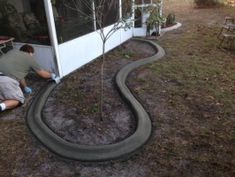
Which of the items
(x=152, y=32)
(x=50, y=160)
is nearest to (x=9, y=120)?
(x=50, y=160)

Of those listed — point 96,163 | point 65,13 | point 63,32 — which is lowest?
point 96,163

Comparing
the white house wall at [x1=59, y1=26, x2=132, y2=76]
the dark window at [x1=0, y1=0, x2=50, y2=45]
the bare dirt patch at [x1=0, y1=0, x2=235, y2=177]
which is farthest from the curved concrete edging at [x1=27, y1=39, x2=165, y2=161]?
the dark window at [x1=0, y1=0, x2=50, y2=45]

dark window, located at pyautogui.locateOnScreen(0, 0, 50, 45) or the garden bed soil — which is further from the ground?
dark window, located at pyautogui.locateOnScreen(0, 0, 50, 45)

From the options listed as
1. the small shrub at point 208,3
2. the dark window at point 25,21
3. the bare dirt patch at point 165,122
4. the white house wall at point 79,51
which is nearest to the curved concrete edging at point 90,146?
the bare dirt patch at point 165,122

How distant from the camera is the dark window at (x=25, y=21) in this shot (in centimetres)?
436

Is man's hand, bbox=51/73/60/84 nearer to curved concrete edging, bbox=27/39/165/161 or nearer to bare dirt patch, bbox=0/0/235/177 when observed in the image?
bare dirt patch, bbox=0/0/235/177

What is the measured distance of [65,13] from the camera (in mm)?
4652

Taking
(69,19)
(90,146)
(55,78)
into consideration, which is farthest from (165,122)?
(69,19)

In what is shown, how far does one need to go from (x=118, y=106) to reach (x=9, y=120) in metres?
1.61

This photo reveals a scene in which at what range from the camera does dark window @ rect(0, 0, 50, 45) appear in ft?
14.3

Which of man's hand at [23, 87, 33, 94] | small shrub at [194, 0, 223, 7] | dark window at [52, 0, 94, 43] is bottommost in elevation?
man's hand at [23, 87, 33, 94]

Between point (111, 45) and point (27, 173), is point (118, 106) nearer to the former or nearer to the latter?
point (27, 173)

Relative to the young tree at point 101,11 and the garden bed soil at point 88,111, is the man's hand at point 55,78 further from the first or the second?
the young tree at point 101,11

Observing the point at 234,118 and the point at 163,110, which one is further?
the point at 163,110
